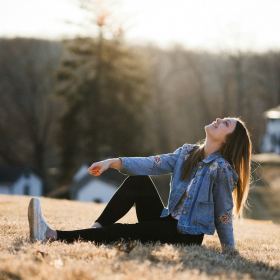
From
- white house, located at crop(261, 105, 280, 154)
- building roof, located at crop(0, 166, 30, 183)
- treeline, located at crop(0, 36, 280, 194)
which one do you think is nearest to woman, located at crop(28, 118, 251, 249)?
treeline, located at crop(0, 36, 280, 194)

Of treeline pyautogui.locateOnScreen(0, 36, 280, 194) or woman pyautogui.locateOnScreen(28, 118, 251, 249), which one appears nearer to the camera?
woman pyautogui.locateOnScreen(28, 118, 251, 249)

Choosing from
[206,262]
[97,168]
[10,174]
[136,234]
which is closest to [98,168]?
[97,168]

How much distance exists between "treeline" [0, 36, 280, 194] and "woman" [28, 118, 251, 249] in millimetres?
24469

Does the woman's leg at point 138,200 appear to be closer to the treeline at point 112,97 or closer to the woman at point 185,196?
the woman at point 185,196

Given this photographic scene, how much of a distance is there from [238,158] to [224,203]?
52 centimetres

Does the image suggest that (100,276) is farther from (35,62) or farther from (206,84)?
(206,84)

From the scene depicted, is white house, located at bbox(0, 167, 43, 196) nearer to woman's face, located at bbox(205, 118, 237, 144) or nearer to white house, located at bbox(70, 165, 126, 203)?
white house, located at bbox(70, 165, 126, 203)

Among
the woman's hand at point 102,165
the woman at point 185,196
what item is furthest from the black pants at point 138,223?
the woman's hand at point 102,165

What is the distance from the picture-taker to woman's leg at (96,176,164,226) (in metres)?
3.53

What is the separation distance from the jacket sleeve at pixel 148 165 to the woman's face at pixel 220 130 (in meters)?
0.45

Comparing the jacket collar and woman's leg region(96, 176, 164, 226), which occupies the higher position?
the jacket collar

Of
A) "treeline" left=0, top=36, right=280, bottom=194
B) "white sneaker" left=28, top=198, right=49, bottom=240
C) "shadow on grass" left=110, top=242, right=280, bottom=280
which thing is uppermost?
"treeline" left=0, top=36, right=280, bottom=194

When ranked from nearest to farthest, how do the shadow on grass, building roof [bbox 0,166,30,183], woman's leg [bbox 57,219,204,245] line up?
the shadow on grass
woman's leg [bbox 57,219,204,245]
building roof [bbox 0,166,30,183]

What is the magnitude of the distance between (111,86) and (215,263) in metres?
26.6
